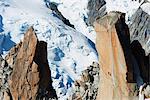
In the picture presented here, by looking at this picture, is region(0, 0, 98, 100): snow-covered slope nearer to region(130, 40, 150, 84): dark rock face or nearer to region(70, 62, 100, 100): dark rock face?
region(70, 62, 100, 100): dark rock face

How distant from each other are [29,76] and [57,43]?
61828mm

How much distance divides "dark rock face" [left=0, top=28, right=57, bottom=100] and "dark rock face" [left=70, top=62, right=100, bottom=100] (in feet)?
8.90

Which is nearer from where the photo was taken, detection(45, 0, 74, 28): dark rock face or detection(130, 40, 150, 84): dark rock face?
detection(130, 40, 150, 84): dark rock face

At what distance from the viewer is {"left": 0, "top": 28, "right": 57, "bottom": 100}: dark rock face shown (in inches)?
1179

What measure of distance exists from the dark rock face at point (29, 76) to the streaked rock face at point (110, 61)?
12952 millimetres

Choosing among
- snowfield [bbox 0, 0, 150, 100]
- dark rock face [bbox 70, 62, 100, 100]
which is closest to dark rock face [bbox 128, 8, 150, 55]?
snowfield [bbox 0, 0, 150, 100]

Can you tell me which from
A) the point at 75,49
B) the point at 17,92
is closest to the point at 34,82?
the point at 17,92

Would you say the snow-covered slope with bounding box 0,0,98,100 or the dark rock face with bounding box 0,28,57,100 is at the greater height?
the snow-covered slope with bounding box 0,0,98,100

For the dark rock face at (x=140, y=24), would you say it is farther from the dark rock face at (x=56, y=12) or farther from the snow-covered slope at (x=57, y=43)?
the dark rock face at (x=56, y=12)

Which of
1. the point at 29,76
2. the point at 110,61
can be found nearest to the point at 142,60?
the point at 110,61

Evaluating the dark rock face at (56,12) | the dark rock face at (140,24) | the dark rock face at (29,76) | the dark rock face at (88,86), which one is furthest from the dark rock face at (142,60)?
the dark rock face at (56,12)

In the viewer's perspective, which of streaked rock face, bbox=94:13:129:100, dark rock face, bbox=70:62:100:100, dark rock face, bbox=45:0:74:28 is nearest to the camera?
streaked rock face, bbox=94:13:129:100

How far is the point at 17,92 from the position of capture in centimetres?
3028

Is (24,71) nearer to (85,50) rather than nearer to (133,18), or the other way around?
(85,50)
